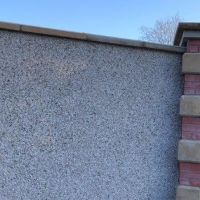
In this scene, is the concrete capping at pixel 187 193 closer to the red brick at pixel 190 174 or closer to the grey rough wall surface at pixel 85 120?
the red brick at pixel 190 174

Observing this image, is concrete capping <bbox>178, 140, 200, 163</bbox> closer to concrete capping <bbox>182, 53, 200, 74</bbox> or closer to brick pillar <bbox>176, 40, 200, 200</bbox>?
brick pillar <bbox>176, 40, 200, 200</bbox>

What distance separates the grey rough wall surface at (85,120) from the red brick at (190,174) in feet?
0.62

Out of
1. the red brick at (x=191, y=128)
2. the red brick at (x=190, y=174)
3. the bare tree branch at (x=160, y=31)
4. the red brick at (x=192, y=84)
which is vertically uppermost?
the red brick at (x=192, y=84)

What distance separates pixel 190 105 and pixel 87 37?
1.23 meters

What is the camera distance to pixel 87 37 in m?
3.75

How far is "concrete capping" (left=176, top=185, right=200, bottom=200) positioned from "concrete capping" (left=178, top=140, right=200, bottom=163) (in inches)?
10.5

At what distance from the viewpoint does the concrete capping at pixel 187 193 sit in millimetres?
3549

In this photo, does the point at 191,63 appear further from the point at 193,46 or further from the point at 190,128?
the point at 190,128

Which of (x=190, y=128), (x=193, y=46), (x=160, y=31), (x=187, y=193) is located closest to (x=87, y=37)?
(x=193, y=46)

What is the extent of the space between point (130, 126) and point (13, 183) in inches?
51.0

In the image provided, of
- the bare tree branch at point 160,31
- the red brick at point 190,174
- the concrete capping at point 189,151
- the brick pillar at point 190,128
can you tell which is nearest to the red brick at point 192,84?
the brick pillar at point 190,128

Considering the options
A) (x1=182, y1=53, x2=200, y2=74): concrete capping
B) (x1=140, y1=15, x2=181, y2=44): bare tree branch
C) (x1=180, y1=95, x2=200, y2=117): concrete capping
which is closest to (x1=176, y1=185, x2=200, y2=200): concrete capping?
(x1=180, y1=95, x2=200, y2=117): concrete capping

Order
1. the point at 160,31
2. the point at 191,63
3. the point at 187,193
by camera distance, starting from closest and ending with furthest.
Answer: the point at 187,193
the point at 191,63
the point at 160,31

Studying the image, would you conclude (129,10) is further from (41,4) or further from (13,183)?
(13,183)
